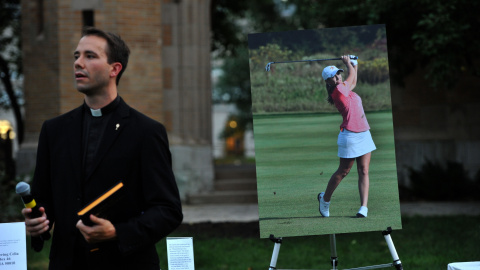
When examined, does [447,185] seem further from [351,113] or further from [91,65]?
[91,65]

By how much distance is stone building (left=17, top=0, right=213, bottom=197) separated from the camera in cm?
1427

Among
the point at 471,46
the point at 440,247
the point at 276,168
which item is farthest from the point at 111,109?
the point at 471,46

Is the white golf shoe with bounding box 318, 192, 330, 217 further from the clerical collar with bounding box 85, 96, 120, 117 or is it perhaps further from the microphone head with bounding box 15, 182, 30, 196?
the microphone head with bounding box 15, 182, 30, 196

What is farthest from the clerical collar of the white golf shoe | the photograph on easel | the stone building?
the stone building

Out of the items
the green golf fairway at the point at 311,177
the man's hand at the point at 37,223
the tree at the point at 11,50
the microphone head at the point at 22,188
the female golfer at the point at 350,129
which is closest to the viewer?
the microphone head at the point at 22,188

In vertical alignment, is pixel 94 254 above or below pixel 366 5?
below

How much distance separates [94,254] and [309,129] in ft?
11.7

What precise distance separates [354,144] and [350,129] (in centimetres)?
14

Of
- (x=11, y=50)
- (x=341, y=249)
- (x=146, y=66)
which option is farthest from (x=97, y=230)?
(x=11, y=50)

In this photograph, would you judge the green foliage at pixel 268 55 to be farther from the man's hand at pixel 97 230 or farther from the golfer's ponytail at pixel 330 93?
the man's hand at pixel 97 230

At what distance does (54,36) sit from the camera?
14.3 meters

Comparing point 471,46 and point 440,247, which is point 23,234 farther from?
point 471,46

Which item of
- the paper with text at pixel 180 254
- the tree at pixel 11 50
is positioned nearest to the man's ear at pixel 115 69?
the paper with text at pixel 180 254

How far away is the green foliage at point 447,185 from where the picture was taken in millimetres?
14992
